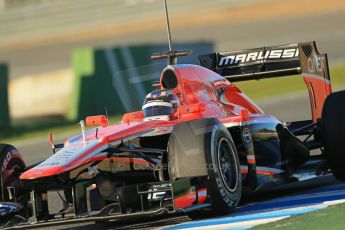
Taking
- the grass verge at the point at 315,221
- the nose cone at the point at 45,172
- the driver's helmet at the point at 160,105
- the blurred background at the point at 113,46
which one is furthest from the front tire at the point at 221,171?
the blurred background at the point at 113,46

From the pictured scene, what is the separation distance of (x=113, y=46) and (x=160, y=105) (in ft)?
74.0

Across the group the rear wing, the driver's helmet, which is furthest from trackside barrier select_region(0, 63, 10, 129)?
the driver's helmet

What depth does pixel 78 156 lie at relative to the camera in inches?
289

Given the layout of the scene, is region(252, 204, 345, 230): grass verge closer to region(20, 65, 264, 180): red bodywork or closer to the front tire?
the front tire

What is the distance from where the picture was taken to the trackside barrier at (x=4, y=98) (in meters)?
19.2

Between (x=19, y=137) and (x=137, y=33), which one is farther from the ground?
(x=137, y=33)

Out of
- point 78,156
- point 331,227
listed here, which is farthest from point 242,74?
point 331,227

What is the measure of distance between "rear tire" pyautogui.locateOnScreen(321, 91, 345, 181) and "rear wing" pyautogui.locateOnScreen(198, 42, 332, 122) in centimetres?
119

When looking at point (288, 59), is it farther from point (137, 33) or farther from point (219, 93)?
point (137, 33)

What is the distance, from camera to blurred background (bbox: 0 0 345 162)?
63.1ft

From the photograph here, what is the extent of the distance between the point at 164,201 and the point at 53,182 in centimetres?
98

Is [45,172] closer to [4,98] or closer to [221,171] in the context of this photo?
[221,171]

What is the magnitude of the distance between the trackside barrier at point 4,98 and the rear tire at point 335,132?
1134cm

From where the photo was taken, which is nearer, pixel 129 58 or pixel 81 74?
pixel 81 74
